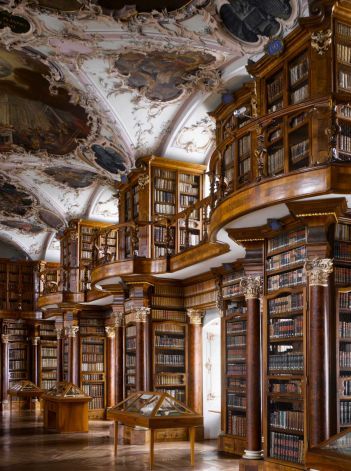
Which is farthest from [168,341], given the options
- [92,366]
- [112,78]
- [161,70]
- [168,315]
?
[92,366]

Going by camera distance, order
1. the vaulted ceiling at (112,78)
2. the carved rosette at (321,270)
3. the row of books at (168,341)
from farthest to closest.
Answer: the row of books at (168,341) → the vaulted ceiling at (112,78) → the carved rosette at (321,270)

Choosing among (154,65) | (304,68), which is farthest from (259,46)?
(154,65)

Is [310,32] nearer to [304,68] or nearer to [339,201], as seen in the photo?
[304,68]

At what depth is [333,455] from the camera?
18.4ft

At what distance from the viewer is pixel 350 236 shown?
8898 millimetres

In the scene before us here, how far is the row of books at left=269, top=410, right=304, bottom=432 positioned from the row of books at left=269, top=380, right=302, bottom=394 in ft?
0.86

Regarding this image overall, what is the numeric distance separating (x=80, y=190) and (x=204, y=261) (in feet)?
25.6

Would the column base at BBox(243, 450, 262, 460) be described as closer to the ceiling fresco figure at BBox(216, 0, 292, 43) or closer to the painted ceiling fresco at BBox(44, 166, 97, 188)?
the ceiling fresco figure at BBox(216, 0, 292, 43)

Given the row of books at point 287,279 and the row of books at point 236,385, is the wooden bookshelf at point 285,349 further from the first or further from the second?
the row of books at point 236,385

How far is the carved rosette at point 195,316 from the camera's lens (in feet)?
48.6

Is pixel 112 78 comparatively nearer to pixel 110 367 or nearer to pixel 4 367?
pixel 110 367

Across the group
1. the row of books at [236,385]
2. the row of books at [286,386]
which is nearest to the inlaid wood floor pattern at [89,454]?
the row of books at [236,385]

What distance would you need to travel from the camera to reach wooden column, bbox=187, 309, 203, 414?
1455 cm

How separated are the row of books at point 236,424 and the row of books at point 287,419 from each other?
2.54 m
